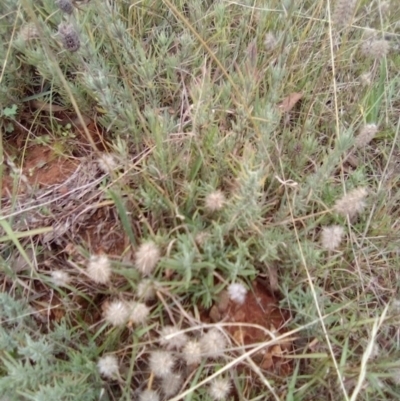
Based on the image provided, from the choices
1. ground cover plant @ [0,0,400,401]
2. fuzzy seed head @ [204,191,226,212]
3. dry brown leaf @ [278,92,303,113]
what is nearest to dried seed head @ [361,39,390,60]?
ground cover plant @ [0,0,400,401]

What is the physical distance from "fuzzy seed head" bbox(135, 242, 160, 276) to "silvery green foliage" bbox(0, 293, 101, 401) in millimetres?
287

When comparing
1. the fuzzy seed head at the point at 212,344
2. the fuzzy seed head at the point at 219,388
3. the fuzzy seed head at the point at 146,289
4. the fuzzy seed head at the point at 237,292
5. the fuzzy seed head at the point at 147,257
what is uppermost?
the fuzzy seed head at the point at 147,257

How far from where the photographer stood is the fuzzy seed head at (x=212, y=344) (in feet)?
4.30

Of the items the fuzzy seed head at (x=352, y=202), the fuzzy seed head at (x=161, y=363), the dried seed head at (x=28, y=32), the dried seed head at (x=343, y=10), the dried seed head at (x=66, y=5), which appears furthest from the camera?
the dried seed head at (x=28, y=32)

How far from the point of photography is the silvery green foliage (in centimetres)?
130

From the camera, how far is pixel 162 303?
54.9 inches

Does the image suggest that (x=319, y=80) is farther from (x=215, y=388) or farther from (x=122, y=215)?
(x=215, y=388)

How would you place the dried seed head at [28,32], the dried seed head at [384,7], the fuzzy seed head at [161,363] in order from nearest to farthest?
1. the fuzzy seed head at [161,363]
2. the dried seed head at [28,32]
3. the dried seed head at [384,7]

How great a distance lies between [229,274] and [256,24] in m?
1.04

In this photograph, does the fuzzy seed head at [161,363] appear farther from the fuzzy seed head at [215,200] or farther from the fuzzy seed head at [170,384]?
the fuzzy seed head at [215,200]

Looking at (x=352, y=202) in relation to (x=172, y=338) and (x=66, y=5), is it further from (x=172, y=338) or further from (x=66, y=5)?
(x=66, y=5)

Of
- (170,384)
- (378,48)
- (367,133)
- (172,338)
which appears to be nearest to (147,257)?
(172,338)

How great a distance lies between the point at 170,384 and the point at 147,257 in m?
0.34

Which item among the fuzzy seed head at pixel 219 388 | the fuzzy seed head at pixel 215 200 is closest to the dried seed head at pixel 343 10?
Result: the fuzzy seed head at pixel 215 200
